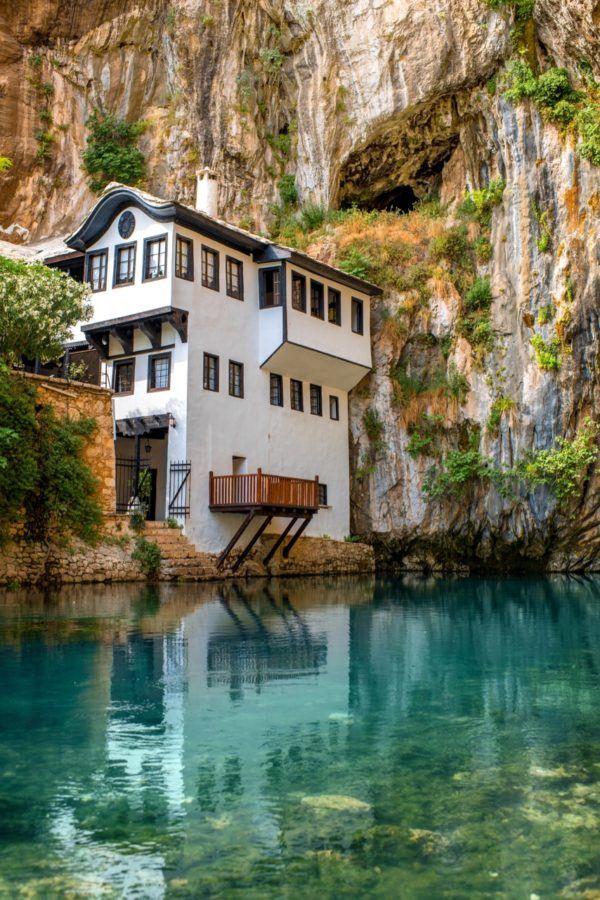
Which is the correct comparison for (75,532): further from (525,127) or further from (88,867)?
(525,127)

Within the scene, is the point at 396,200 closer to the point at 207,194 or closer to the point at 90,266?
the point at 207,194

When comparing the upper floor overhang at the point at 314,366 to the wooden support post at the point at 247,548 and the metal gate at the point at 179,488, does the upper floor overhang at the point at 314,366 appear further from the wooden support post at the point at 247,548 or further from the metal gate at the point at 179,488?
the wooden support post at the point at 247,548

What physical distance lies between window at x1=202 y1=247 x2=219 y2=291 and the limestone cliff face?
8.13 m

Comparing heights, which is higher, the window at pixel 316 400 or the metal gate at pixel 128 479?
the window at pixel 316 400

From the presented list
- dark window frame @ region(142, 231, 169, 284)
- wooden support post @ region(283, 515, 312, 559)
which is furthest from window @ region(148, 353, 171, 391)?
wooden support post @ region(283, 515, 312, 559)

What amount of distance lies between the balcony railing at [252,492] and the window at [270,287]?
20.5 ft

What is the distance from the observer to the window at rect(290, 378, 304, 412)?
31828 millimetres

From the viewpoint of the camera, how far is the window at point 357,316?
33.5 metres

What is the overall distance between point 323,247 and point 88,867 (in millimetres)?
33171

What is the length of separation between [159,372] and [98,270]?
4.34m

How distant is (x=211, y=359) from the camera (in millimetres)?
28609

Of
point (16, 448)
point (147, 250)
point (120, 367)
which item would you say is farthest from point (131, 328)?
point (16, 448)

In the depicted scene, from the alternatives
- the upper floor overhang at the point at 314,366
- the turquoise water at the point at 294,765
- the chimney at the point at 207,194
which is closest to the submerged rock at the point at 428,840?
the turquoise water at the point at 294,765

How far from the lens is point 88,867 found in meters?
4.79
